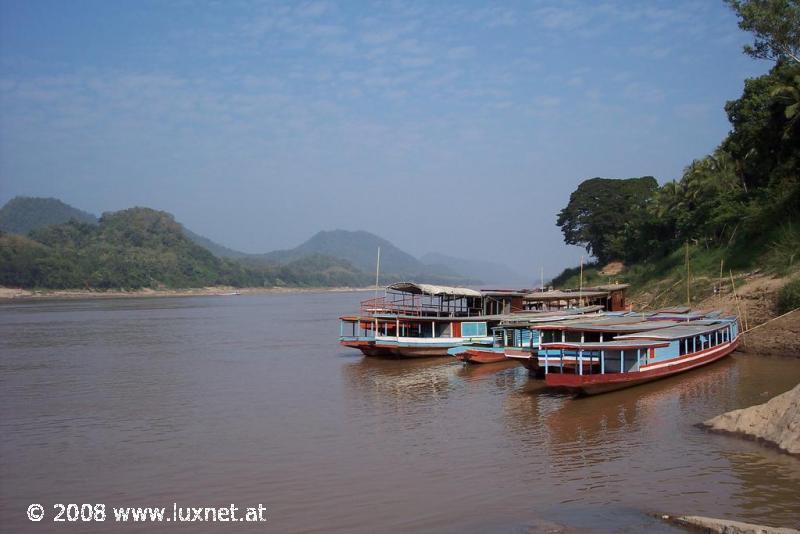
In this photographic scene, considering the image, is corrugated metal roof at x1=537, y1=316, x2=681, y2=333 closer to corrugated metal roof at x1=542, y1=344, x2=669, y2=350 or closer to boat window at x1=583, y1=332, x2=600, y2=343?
boat window at x1=583, y1=332, x2=600, y2=343

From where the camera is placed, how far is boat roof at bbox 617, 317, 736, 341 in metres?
20.6

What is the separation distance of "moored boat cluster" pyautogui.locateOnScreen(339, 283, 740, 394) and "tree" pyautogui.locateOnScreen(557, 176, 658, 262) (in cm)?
2836

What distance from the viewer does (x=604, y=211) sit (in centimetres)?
6644

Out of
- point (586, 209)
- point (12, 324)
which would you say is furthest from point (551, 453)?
point (586, 209)

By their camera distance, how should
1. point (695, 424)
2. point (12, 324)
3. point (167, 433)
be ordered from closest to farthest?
point (695, 424) < point (167, 433) < point (12, 324)

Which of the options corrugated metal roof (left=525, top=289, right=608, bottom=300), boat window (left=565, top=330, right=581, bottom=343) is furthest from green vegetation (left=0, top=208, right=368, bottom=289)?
boat window (left=565, top=330, right=581, bottom=343)

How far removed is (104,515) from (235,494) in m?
2.06

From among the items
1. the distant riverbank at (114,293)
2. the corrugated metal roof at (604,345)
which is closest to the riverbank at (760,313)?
the corrugated metal roof at (604,345)

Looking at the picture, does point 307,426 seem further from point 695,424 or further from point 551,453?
point 695,424

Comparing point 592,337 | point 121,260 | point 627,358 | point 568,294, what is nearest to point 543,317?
point 592,337

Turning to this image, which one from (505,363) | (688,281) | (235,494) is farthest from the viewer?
(688,281)

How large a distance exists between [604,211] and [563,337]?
4726 cm

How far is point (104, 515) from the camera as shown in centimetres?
1091

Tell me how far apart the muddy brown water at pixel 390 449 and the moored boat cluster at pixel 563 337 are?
70 cm
